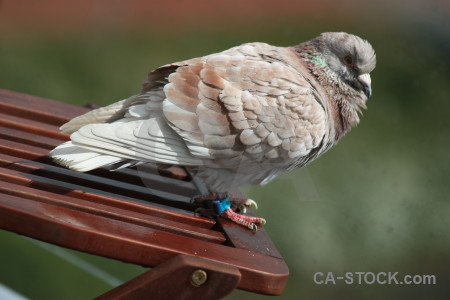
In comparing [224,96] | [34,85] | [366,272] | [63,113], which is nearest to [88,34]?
[34,85]

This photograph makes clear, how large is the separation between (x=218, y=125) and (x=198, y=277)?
65 cm

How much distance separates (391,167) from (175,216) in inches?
110

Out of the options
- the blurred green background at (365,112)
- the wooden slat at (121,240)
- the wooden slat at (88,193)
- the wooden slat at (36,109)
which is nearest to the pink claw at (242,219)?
the wooden slat at (88,193)

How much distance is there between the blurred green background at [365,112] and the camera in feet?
14.9

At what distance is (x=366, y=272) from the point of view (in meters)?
4.53

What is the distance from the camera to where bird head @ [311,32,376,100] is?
273 cm

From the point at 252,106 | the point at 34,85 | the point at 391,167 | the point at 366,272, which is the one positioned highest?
the point at 252,106

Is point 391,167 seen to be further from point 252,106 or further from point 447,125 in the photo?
point 252,106

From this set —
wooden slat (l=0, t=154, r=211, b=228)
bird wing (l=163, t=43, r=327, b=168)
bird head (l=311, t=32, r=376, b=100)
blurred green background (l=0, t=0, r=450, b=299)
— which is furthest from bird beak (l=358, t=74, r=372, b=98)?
blurred green background (l=0, t=0, r=450, b=299)

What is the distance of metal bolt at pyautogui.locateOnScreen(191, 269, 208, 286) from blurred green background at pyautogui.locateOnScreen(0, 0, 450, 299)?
7.23ft

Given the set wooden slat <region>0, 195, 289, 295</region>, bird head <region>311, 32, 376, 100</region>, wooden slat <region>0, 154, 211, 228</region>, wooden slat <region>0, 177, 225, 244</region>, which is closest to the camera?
wooden slat <region>0, 195, 289, 295</region>

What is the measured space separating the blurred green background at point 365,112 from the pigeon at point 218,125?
68.1 inches

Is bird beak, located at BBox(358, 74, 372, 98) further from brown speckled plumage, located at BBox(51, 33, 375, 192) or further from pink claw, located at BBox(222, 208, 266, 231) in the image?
pink claw, located at BBox(222, 208, 266, 231)

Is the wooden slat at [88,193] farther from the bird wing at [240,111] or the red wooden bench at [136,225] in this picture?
the bird wing at [240,111]
